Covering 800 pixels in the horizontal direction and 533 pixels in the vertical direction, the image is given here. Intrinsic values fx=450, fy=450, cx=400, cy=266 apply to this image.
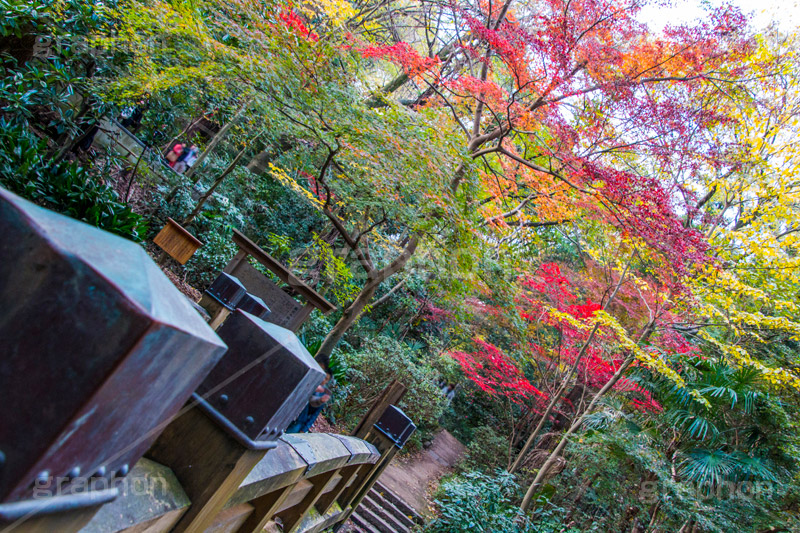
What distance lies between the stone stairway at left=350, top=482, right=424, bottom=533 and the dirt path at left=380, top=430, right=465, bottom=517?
14.0 inches

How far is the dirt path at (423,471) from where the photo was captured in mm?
9977

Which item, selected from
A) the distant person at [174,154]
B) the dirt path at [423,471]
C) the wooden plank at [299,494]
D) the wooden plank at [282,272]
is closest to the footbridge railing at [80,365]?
the wooden plank at [299,494]

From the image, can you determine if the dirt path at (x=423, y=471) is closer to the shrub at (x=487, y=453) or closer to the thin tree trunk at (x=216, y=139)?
the shrub at (x=487, y=453)

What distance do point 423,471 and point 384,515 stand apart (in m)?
3.86

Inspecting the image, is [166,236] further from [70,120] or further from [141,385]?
[141,385]

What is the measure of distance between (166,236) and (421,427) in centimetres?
904

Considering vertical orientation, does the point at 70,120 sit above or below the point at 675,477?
below

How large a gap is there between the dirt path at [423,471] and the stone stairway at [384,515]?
357mm

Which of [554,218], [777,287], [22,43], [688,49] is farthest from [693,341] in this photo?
[22,43]

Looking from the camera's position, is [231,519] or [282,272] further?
[282,272]

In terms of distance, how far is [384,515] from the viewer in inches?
336

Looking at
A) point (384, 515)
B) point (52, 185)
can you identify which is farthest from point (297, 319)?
point (384, 515)

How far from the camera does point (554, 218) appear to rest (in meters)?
9.70

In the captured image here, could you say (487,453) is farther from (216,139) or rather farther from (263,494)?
(263,494)
